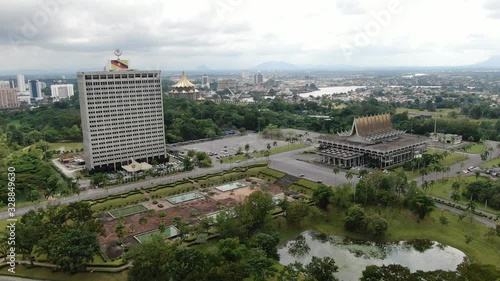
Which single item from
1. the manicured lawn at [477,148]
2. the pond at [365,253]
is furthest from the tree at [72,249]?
the manicured lawn at [477,148]

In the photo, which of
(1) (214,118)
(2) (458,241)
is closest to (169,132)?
(1) (214,118)

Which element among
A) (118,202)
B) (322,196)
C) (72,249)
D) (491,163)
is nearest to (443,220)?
(322,196)

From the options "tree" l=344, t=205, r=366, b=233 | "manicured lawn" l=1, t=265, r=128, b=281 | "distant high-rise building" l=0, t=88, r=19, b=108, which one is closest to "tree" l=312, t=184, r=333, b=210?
"tree" l=344, t=205, r=366, b=233

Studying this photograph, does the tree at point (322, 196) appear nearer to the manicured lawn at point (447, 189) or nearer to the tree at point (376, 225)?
the tree at point (376, 225)

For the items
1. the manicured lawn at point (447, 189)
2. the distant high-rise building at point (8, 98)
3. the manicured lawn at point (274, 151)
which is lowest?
the manicured lawn at point (447, 189)

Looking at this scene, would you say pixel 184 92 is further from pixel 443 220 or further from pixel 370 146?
pixel 443 220

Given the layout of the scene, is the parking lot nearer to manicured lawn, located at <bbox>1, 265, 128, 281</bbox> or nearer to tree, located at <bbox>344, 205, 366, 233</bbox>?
tree, located at <bbox>344, 205, 366, 233</bbox>
